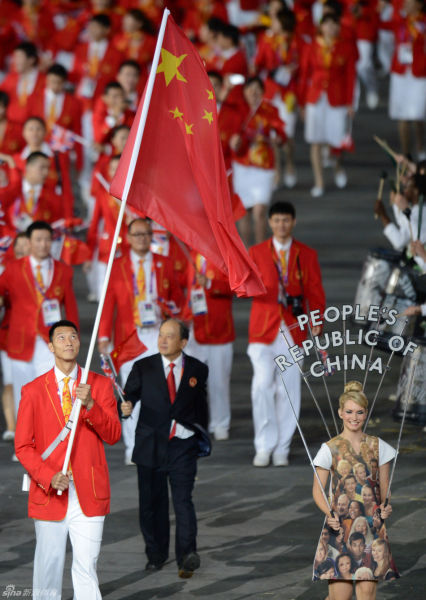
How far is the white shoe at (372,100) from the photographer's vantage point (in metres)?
24.5

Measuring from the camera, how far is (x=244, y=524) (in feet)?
33.3

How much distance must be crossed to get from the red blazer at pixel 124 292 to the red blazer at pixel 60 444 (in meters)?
3.40

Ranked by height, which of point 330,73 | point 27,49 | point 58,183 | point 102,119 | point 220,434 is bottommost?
point 220,434

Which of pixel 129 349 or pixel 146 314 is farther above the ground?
pixel 146 314

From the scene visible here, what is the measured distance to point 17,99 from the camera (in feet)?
61.7

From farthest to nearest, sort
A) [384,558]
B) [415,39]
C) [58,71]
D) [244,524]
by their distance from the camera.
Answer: [415,39]
[58,71]
[244,524]
[384,558]

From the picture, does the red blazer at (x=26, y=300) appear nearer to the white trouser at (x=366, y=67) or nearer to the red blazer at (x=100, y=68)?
the red blazer at (x=100, y=68)

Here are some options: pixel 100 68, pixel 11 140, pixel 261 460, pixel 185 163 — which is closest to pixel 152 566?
pixel 261 460

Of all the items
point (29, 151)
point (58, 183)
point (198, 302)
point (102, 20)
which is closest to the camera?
point (198, 302)

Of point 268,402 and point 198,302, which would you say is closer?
point 268,402

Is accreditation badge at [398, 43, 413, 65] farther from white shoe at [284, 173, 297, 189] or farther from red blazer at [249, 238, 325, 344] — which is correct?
red blazer at [249, 238, 325, 344]

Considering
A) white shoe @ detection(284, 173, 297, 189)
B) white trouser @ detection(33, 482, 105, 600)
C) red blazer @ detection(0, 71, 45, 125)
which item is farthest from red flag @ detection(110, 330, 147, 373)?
white shoe @ detection(284, 173, 297, 189)

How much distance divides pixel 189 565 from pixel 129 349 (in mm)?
2680

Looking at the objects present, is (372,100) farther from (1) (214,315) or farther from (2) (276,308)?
(2) (276,308)
